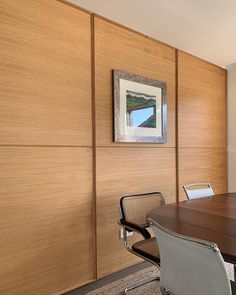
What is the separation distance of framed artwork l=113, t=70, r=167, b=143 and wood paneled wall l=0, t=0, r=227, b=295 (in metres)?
0.09

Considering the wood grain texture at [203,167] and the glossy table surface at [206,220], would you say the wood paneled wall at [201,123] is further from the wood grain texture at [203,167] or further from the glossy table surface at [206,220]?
the glossy table surface at [206,220]

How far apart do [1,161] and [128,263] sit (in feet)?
5.53

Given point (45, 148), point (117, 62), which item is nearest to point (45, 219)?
point (45, 148)

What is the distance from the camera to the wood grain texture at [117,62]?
8.02 feet

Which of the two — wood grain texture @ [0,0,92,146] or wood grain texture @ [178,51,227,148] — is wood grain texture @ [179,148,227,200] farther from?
wood grain texture @ [0,0,92,146]

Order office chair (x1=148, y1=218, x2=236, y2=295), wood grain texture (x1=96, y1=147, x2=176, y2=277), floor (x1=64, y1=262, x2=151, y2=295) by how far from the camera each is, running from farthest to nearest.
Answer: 1. wood grain texture (x1=96, y1=147, x2=176, y2=277)
2. floor (x1=64, y1=262, x2=151, y2=295)
3. office chair (x1=148, y1=218, x2=236, y2=295)

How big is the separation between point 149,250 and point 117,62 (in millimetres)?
1857

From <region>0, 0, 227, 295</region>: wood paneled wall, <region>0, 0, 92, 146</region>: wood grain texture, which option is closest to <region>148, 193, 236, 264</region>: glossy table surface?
<region>0, 0, 227, 295</region>: wood paneled wall

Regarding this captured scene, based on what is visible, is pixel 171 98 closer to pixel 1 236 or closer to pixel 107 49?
pixel 107 49

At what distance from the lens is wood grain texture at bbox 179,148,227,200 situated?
10.7 ft

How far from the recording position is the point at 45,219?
2.08 metres

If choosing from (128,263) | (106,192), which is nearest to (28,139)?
(106,192)

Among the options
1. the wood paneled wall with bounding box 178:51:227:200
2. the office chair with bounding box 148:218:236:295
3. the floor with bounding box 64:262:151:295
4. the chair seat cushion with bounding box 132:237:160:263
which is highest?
the wood paneled wall with bounding box 178:51:227:200

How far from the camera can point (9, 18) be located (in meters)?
1.91
